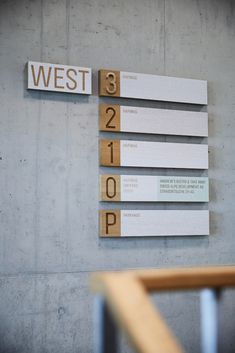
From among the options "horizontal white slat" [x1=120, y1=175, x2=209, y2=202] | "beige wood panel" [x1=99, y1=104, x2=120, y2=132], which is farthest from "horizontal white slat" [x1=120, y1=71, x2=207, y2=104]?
"horizontal white slat" [x1=120, y1=175, x2=209, y2=202]

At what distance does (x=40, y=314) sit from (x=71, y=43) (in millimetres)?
1831

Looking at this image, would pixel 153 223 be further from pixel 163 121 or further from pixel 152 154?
pixel 163 121

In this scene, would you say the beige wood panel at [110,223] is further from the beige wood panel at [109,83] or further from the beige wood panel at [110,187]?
the beige wood panel at [109,83]

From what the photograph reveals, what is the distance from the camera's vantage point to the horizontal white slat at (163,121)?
346 centimetres

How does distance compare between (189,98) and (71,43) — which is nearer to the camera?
(71,43)

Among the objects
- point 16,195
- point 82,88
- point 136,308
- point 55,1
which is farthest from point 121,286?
point 55,1

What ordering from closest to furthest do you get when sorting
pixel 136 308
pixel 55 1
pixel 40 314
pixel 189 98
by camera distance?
pixel 136 308 → pixel 40 314 → pixel 55 1 → pixel 189 98

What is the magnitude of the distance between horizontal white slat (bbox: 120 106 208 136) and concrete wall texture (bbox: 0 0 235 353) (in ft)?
0.22

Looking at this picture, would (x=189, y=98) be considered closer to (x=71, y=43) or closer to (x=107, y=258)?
(x=71, y=43)

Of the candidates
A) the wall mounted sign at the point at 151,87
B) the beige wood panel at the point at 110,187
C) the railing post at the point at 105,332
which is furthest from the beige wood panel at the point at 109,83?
the railing post at the point at 105,332

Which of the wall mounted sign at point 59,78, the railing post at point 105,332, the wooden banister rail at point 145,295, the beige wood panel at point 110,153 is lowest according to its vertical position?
the railing post at point 105,332

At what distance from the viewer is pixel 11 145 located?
3201mm

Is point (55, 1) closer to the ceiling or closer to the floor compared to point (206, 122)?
closer to the ceiling

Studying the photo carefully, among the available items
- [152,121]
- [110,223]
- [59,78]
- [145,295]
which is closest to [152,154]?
[152,121]
